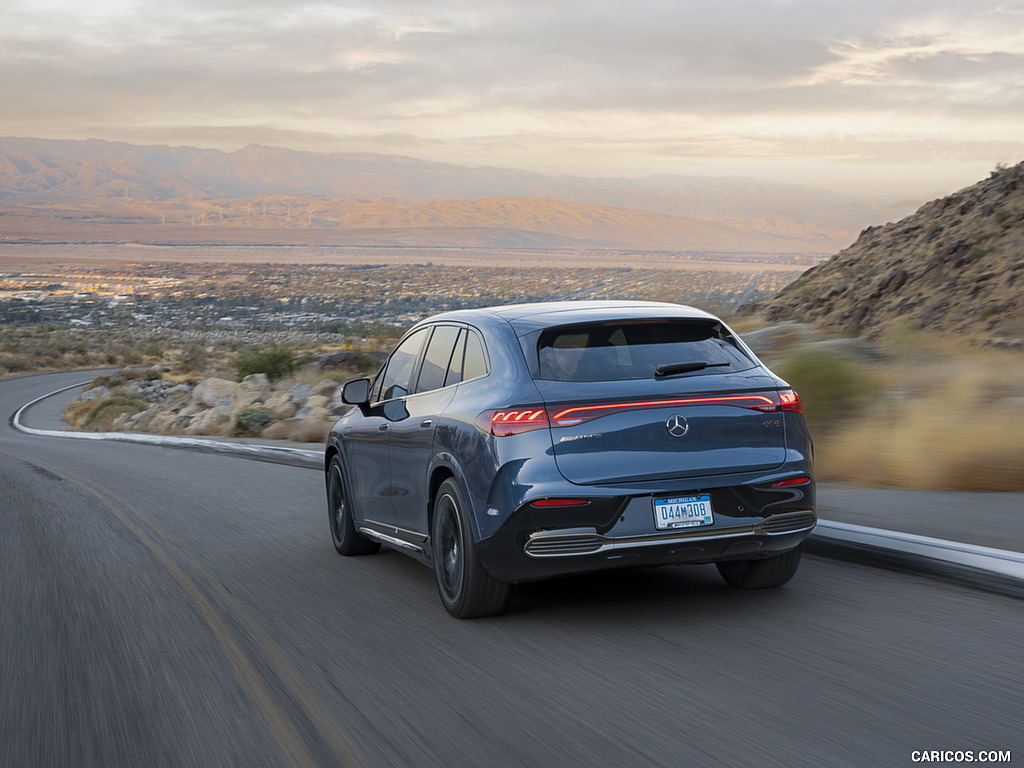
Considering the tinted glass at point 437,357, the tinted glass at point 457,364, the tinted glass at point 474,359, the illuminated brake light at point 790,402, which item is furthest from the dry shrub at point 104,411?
the illuminated brake light at point 790,402

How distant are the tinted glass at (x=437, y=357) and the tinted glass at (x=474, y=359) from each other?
0.30 metres

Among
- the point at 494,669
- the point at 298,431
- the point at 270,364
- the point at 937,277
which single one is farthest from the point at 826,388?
the point at 270,364

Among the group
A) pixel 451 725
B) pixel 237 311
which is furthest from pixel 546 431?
pixel 237 311

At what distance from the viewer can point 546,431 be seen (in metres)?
5.80

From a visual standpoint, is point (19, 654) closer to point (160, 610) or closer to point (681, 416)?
point (160, 610)

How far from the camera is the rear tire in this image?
21.8 ft

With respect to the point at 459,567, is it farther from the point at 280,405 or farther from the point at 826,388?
the point at 280,405

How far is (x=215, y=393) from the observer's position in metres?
42.4

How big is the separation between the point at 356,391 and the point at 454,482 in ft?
6.67

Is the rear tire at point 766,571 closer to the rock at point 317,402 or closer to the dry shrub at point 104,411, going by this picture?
the rock at point 317,402

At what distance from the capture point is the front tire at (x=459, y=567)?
20.3 feet

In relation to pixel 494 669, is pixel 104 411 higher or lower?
lower

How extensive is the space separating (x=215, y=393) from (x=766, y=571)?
37950 millimetres

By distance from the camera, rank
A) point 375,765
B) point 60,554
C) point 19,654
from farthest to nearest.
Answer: point 60,554 → point 19,654 → point 375,765
